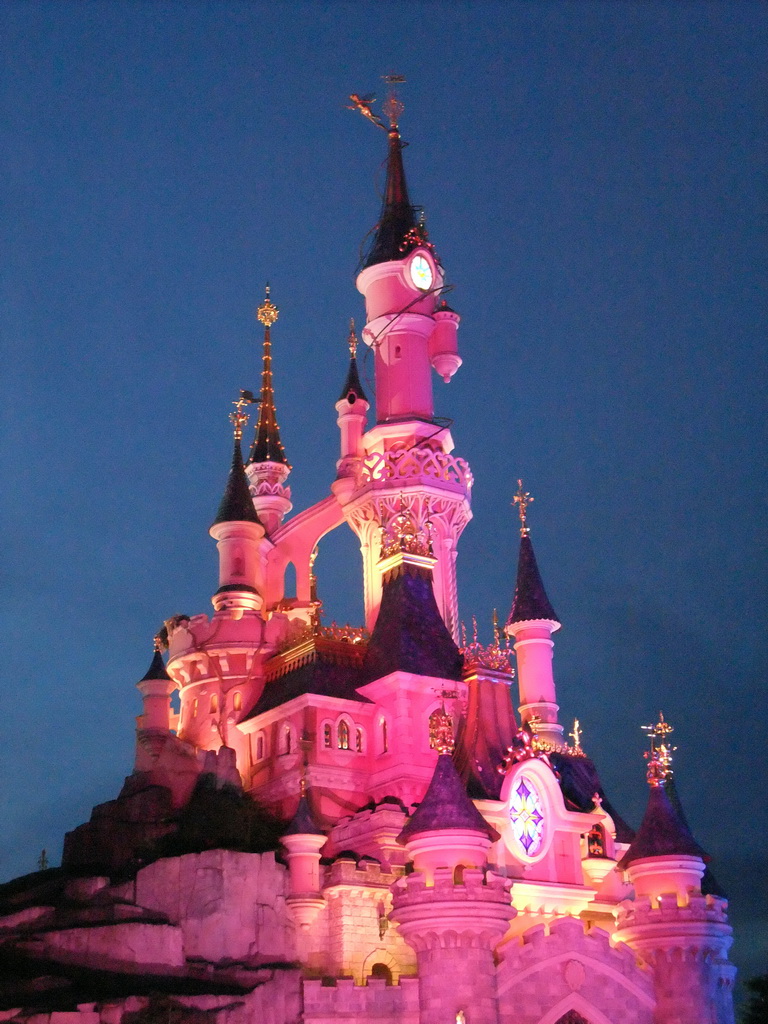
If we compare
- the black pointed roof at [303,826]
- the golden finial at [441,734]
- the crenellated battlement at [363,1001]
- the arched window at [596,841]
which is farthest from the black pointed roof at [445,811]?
the arched window at [596,841]

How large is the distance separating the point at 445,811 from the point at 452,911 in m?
2.30

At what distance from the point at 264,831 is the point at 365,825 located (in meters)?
2.95

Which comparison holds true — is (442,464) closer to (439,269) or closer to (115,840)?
(439,269)

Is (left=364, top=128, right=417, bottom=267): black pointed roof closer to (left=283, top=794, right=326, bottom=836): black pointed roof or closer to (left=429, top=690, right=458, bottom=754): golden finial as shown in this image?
(left=429, top=690, right=458, bottom=754): golden finial

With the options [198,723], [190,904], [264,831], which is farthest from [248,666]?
[190,904]

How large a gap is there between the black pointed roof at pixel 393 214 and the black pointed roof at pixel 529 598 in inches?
468

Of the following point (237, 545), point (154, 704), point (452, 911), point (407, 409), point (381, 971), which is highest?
point (407, 409)

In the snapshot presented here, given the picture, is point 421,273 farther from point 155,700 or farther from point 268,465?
point 155,700

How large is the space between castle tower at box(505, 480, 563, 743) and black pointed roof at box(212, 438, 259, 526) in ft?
30.4

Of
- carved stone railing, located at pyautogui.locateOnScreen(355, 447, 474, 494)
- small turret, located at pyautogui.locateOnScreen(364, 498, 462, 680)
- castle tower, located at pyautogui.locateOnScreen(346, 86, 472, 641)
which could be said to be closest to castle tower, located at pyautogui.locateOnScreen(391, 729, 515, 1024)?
small turret, located at pyautogui.locateOnScreen(364, 498, 462, 680)

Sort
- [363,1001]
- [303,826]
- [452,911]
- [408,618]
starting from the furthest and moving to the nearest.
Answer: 1. [408,618]
2. [303,826]
3. [363,1001]
4. [452,911]

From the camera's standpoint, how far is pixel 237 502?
46.2 meters

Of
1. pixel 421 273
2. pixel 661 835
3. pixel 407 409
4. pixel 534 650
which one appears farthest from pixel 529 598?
pixel 421 273

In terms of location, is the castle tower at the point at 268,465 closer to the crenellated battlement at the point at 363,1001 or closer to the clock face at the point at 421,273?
the clock face at the point at 421,273
